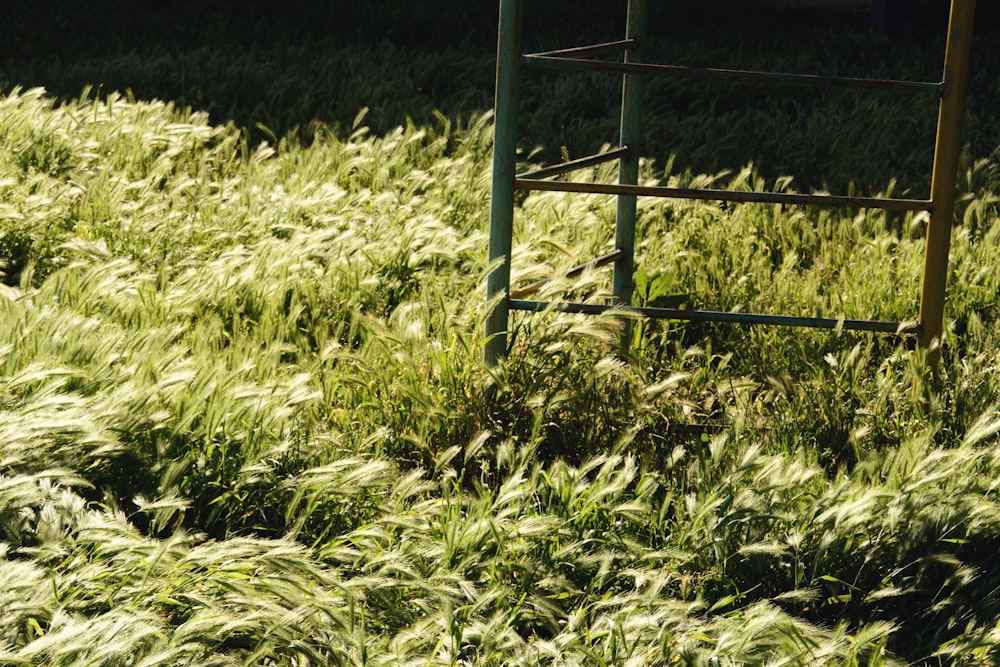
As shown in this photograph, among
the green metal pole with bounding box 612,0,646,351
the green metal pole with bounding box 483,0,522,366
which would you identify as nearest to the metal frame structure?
the green metal pole with bounding box 483,0,522,366

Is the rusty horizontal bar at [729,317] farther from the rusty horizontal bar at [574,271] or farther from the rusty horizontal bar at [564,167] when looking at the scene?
the rusty horizontal bar at [564,167]

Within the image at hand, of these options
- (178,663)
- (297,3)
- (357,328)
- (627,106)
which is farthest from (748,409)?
(297,3)

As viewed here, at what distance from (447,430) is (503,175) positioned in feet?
2.29

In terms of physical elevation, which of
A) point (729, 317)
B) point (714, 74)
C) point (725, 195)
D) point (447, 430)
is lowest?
point (447, 430)

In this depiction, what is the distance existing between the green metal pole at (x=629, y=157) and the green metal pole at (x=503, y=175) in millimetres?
470

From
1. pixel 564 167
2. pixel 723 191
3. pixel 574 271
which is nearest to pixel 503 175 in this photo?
pixel 564 167

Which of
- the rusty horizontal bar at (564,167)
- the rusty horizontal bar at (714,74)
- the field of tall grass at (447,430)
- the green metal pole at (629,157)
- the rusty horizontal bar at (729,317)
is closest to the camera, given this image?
the field of tall grass at (447,430)

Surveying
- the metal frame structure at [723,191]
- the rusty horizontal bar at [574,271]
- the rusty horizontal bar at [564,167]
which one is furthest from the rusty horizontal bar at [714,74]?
the rusty horizontal bar at [574,271]

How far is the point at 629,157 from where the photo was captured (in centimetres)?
348

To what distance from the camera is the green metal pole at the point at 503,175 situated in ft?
9.72

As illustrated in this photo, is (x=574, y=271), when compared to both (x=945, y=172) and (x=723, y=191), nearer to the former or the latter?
(x=723, y=191)

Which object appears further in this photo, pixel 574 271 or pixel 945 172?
pixel 574 271

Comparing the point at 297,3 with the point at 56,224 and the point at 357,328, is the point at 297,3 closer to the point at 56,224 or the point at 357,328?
the point at 56,224

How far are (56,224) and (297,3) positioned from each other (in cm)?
522
